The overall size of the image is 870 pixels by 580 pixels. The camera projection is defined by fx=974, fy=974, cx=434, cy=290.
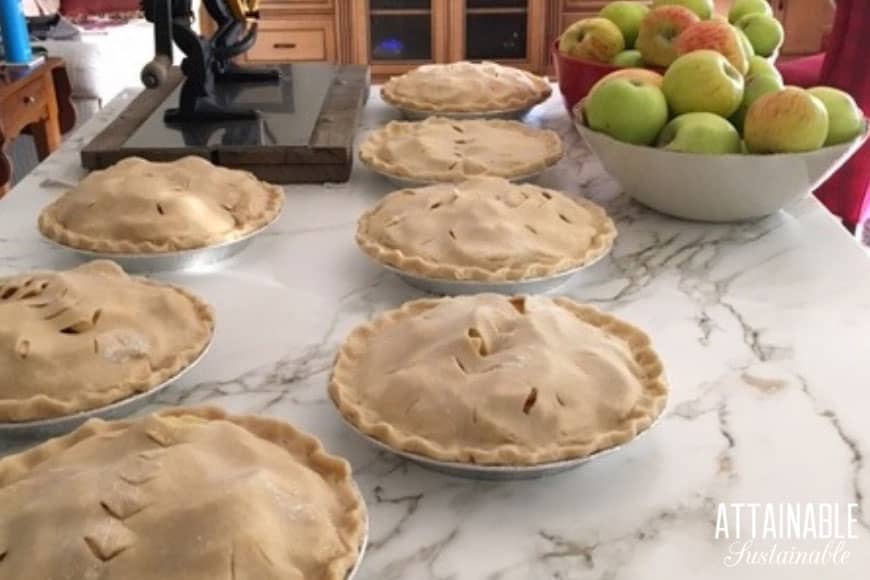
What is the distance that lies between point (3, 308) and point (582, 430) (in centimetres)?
53

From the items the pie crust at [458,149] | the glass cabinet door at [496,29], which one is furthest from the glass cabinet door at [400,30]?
the pie crust at [458,149]

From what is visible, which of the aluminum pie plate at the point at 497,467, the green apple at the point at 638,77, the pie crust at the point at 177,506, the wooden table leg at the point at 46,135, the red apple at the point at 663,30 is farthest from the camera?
the wooden table leg at the point at 46,135

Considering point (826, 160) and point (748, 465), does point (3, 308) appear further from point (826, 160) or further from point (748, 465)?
point (826, 160)

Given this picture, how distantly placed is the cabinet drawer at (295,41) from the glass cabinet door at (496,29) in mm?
632

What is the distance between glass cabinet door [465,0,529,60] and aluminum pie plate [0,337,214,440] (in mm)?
3807

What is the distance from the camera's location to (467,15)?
14.4 feet

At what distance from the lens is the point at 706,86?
120 cm

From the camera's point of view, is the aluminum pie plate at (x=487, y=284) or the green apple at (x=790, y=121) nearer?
the aluminum pie plate at (x=487, y=284)

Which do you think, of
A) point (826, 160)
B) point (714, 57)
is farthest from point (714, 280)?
point (714, 57)

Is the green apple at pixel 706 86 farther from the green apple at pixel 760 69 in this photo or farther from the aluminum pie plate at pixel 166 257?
the aluminum pie plate at pixel 166 257

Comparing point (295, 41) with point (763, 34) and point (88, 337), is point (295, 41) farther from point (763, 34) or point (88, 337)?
point (88, 337)

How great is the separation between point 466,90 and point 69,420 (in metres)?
0.98

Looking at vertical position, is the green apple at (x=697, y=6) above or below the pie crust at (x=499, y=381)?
above

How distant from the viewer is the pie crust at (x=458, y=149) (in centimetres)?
129
